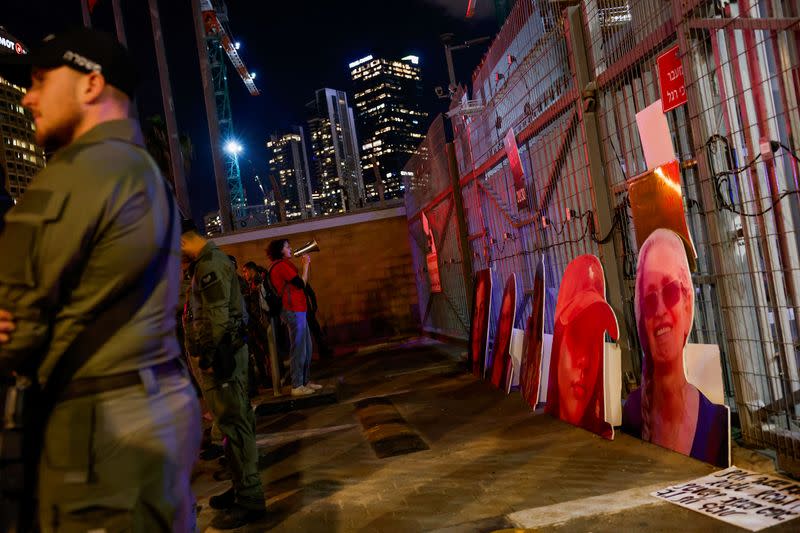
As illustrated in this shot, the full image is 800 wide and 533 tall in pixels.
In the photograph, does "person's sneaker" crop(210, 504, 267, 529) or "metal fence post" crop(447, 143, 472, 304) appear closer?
"person's sneaker" crop(210, 504, 267, 529)

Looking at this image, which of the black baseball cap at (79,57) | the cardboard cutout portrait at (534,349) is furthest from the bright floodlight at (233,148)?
the black baseball cap at (79,57)

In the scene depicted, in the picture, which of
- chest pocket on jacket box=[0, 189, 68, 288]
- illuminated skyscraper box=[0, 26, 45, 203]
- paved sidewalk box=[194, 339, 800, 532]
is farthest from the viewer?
paved sidewalk box=[194, 339, 800, 532]

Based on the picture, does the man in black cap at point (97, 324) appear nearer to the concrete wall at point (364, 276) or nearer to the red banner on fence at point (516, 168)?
the red banner on fence at point (516, 168)

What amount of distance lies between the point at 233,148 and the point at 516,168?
2715cm

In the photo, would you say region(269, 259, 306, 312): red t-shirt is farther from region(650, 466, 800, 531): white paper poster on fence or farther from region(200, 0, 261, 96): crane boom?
region(200, 0, 261, 96): crane boom

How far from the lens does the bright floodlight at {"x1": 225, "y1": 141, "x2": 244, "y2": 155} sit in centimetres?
3166

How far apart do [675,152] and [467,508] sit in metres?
2.97

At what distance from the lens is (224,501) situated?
434 cm

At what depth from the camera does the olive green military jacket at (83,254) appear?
1.37 meters

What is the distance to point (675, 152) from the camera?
4551 millimetres

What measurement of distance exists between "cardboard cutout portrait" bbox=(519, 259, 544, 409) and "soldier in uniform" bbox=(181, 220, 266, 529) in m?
2.91

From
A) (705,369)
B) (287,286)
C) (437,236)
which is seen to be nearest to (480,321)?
(287,286)

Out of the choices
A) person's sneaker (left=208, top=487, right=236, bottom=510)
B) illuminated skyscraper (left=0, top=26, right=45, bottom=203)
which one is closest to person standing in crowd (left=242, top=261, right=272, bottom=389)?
illuminated skyscraper (left=0, top=26, right=45, bottom=203)

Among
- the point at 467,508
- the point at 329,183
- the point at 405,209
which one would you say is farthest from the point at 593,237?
the point at 329,183
